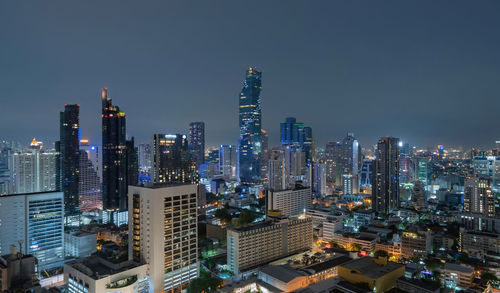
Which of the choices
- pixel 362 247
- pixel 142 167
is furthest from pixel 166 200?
pixel 142 167

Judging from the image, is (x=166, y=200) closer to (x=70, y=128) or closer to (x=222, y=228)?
(x=222, y=228)

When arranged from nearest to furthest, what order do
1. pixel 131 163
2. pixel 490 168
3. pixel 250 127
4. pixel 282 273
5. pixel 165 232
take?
1. pixel 165 232
2. pixel 282 273
3. pixel 131 163
4. pixel 490 168
5. pixel 250 127

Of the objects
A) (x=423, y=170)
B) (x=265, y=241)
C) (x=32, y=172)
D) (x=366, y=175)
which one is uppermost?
(x=32, y=172)

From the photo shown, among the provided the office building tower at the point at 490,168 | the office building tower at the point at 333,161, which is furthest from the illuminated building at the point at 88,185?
the office building tower at the point at 490,168

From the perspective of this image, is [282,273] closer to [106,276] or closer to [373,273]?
[373,273]

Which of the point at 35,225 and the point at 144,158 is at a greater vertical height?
the point at 144,158

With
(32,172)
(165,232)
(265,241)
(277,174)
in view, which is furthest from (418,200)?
(32,172)
